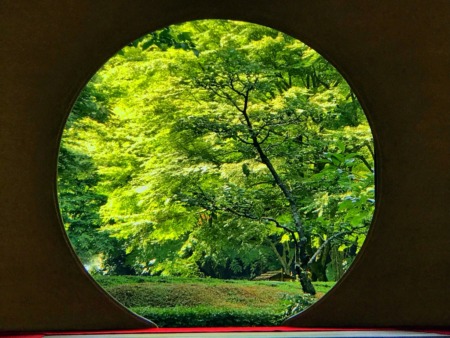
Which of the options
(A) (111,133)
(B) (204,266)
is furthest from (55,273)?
(B) (204,266)

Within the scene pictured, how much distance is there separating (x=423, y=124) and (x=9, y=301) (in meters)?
1.78

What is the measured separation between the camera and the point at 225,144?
8.66 m

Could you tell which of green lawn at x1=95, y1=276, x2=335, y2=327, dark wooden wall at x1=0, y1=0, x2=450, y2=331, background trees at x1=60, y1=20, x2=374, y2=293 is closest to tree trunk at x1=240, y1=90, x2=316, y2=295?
background trees at x1=60, y1=20, x2=374, y2=293

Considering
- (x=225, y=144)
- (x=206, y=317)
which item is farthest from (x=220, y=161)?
(x=206, y=317)

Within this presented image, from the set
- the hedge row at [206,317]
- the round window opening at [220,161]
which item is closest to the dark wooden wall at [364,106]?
the round window opening at [220,161]

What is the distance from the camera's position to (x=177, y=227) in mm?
→ 8969

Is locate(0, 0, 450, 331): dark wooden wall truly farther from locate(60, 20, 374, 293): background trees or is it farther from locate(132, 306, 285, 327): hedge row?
locate(132, 306, 285, 327): hedge row

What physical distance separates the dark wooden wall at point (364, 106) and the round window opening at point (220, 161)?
488cm

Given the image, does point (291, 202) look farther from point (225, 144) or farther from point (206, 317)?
point (206, 317)

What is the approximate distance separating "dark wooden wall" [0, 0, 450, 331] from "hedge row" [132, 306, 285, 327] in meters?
5.18

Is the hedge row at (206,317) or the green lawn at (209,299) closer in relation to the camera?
the hedge row at (206,317)

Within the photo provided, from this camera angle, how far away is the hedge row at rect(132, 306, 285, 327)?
7.79 meters

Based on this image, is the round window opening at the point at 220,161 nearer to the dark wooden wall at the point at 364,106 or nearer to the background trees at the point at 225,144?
the background trees at the point at 225,144

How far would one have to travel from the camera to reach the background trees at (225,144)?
8.40m
